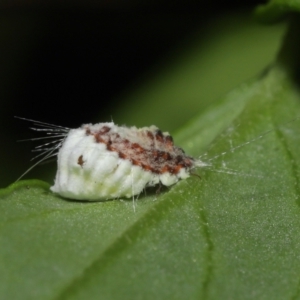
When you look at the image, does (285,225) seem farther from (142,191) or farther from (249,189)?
(142,191)

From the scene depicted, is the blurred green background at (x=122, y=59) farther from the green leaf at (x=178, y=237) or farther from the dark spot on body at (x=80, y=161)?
the dark spot on body at (x=80, y=161)

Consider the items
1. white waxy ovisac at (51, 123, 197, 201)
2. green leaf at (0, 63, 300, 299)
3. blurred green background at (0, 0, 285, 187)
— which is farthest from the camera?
blurred green background at (0, 0, 285, 187)

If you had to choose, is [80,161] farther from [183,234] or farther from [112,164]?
[183,234]

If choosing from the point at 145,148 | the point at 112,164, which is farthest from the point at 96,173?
the point at 145,148

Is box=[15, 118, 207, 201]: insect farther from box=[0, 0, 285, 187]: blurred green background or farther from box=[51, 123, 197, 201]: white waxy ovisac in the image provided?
box=[0, 0, 285, 187]: blurred green background

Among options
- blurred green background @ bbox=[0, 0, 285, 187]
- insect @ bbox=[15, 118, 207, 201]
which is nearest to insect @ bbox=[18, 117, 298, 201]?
insect @ bbox=[15, 118, 207, 201]

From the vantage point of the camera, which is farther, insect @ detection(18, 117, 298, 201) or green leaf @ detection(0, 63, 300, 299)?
insect @ detection(18, 117, 298, 201)

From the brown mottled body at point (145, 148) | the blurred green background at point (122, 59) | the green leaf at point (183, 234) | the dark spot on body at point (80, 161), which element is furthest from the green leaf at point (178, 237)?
the blurred green background at point (122, 59)
